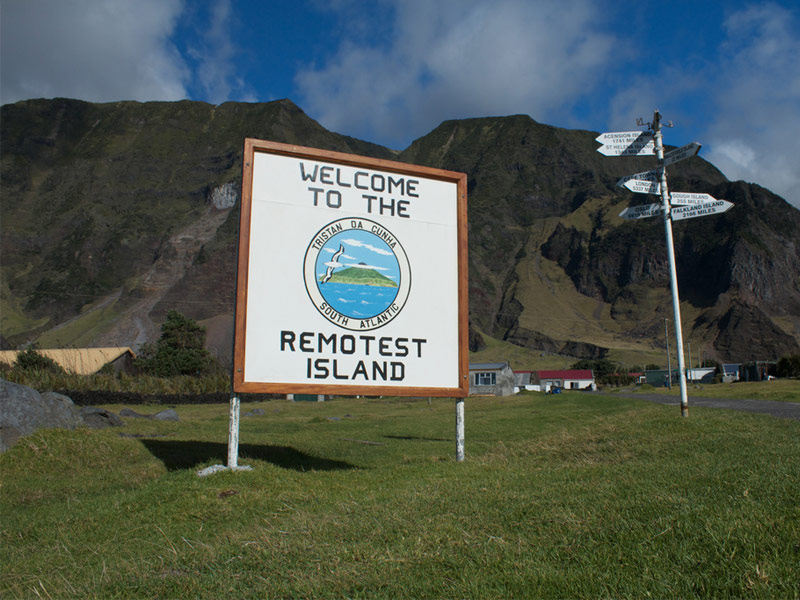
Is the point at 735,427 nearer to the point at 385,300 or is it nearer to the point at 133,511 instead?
the point at 385,300

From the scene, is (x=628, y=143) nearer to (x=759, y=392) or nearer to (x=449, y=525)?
(x=449, y=525)

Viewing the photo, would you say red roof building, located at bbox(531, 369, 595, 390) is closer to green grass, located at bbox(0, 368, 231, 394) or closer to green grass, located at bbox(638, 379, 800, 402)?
green grass, located at bbox(638, 379, 800, 402)

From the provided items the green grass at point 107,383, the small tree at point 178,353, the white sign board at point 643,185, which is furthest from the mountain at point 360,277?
the small tree at point 178,353

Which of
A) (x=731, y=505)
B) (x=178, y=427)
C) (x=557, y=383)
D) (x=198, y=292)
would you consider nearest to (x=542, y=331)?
(x=557, y=383)

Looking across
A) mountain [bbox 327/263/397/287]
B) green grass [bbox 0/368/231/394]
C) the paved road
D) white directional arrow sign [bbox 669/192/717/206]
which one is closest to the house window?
green grass [bbox 0/368/231/394]

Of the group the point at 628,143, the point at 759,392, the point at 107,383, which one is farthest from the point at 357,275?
the point at 759,392

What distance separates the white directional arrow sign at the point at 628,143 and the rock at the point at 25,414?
13.5 m

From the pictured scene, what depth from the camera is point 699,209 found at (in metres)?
12.9

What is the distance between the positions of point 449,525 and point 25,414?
36.9 feet

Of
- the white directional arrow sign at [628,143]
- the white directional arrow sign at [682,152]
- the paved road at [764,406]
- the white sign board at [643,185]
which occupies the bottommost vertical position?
the paved road at [764,406]

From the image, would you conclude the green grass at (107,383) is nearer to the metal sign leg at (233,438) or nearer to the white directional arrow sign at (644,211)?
the white directional arrow sign at (644,211)

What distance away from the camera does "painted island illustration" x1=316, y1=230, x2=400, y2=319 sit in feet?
30.3

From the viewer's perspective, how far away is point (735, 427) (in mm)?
9594

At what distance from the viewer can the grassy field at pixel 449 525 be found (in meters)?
3.63
